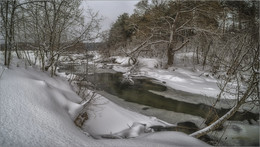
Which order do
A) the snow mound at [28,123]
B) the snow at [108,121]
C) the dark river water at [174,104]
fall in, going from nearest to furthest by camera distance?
the snow mound at [28,123] < the snow at [108,121] < the dark river water at [174,104]

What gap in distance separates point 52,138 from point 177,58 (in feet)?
55.9

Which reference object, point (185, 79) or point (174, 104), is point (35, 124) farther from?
point (185, 79)

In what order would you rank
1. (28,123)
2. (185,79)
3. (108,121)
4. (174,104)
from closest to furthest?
1. (28,123)
2. (108,121)
3. (174,104)
4. (185,79)

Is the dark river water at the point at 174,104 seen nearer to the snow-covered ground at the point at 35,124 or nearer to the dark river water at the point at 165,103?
the dark river water at the point at 165,103

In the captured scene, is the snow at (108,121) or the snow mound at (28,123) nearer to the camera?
the snow mound at (28,123)

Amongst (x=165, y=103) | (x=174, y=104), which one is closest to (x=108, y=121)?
(x=165, y=103)

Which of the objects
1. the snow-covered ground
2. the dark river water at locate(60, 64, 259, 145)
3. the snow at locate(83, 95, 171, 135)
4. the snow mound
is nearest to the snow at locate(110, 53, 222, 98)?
the dark river water at locate(60, 64, 259, 145)

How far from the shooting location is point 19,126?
1.44 m

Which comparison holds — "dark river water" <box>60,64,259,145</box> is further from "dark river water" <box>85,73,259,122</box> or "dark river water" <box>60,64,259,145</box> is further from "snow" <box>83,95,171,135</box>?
"snow" <box>83,95,171,135</box>

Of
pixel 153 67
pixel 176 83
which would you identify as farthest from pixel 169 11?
pixel 176 83

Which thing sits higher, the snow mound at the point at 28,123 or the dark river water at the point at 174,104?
the snow mound at the point at 28,123

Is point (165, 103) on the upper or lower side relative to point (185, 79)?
lower

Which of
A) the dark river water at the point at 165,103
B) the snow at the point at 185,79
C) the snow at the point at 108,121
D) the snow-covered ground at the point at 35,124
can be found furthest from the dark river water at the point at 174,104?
the snow-covered ground at the point at 35,124

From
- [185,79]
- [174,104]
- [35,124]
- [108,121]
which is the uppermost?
[35,124]
